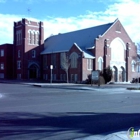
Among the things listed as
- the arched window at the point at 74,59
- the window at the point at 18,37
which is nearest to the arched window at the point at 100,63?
the arched window at the point at 74,59

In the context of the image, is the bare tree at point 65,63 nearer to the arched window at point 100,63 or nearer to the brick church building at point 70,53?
the brick church building at point 70,53

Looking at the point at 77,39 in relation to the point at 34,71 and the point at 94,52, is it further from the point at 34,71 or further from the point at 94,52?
the point at 34,71

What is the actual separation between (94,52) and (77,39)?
23.9ft

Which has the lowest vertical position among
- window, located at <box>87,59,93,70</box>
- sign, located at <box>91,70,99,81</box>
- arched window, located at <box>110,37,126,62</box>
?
sign, located at <box>91,70,99,81</box>

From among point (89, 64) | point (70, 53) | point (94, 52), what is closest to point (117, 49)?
point (94, 52)

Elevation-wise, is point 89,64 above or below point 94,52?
below

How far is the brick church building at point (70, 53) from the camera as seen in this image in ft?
175

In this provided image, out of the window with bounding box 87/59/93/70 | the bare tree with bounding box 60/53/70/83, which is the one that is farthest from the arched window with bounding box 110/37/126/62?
the bare tree with bounding box 60/53/70/83

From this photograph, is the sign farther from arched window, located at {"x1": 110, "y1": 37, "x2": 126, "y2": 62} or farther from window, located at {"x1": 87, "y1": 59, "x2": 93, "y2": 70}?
arched window, located at {"x1": 110, "y1": 37, "x2": 126, "y2": 62}

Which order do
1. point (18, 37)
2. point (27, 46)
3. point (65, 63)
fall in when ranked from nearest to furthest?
1. point (65, 63)
2. point (27, 46)
3. point (18, 37)

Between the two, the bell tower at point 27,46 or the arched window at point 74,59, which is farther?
the bell tower at point 27,46

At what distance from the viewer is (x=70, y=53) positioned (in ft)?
177

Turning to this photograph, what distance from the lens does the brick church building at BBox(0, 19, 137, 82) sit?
53312 mm

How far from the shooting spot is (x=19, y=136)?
7828 mm
